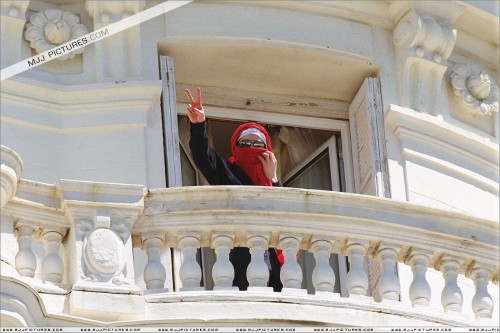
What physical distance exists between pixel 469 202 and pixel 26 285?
5.51m

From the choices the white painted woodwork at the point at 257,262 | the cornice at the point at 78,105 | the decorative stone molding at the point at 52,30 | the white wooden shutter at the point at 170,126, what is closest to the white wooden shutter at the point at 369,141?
the white wooden shutter at the point at 170,126

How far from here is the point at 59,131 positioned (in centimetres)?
1748

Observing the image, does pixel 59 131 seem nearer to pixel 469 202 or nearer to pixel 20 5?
pixel 20 5

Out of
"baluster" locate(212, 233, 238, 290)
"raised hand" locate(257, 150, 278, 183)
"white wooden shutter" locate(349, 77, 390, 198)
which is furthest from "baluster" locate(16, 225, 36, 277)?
"white wooden shutter" locate(349, 77, 390, 198)

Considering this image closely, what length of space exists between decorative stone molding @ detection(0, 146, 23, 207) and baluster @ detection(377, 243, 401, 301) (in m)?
2.40

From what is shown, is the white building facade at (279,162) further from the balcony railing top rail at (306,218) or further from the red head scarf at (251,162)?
the red head scarf at (251,162)

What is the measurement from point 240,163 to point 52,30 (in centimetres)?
207

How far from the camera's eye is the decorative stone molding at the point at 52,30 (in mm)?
17750

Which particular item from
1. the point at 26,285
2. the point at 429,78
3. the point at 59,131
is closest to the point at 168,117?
the point at 59,131

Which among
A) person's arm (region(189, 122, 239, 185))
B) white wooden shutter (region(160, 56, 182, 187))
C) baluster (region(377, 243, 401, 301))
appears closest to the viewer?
baluster (region(377, 243, 401, 301))

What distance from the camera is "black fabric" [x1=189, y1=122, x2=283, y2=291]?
15.4 meters

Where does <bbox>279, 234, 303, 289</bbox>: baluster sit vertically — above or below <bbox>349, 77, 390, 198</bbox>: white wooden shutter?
→ below

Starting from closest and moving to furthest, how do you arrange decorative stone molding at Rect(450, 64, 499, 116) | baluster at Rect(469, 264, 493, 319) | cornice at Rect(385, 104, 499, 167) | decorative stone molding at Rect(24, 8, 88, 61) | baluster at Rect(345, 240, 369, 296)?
baluster at Rect(345, 240, 369, 296)
baluster at Rect(469, 264, 493, 319)
decorative stone molding at Rect(24, 8, 88, 61)
cornice at Rect(385, 104, 499, 167)
decorative stone molding at Rect(450, 64, 499, 116)

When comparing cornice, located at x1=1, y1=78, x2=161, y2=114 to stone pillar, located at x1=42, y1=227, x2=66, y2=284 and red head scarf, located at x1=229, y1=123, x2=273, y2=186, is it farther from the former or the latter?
stone pillar, located at x1=42, y1=227, x2=66, y2=284
